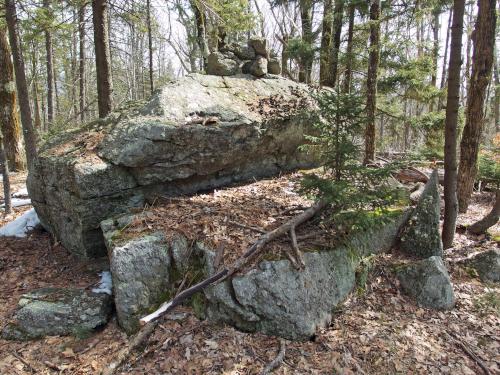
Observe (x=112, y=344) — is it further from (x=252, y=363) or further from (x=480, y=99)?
(x=480, y=99)

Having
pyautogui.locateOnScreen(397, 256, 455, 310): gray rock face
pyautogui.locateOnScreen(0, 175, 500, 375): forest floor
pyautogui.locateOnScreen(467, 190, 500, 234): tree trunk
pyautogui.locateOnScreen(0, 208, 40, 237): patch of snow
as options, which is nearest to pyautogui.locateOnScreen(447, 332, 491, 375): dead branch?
pyautogui.locateOnScreen(0, 175, 500, 375): forest floor

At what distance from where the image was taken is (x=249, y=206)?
541 cm

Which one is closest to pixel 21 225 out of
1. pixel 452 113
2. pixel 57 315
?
pixel 57 315

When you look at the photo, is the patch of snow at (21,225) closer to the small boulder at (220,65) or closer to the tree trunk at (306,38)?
the small boulder at (220,65)

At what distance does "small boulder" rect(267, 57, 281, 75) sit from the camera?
8.07m

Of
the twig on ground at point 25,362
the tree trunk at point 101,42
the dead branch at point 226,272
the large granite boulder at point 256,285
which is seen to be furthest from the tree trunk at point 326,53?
the twig on ground at point 25,362

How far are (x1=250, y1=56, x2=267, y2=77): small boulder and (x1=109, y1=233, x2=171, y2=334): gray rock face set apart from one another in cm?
467

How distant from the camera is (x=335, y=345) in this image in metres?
3.97

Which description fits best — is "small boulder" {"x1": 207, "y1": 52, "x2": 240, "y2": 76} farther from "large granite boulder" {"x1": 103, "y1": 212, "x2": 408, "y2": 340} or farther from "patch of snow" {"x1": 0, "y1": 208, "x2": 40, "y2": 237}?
"patch of snow" {"x1": 0, "y1": 208, "x2": 40, "y2": 237}

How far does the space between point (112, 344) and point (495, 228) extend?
7.60 metres

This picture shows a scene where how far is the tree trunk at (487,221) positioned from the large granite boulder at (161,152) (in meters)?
3.84

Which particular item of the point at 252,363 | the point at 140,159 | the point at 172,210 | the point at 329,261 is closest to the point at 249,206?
the point at 172,210

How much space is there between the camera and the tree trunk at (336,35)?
909 centimetres

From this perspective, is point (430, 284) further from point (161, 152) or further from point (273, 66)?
point (273, 66)
